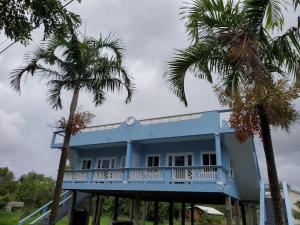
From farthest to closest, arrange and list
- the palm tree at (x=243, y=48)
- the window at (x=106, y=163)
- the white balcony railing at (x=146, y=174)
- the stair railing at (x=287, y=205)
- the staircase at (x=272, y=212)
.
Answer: the window at (x=106, y=163) < the white balcony railing at (x=146, y=174) < the staircase at (x=272, y=212) < the stair railing at (x=287, y=205) < the palm tree at (x=243, y=48)

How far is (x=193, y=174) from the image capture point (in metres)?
13.3

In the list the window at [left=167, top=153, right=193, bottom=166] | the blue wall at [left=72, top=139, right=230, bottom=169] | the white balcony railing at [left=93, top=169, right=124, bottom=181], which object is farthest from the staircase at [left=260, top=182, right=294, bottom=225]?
the white balcony railing at [left=93, top=169, right=124, bottom=181]

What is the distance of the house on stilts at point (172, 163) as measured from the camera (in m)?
13.4

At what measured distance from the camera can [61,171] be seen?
986cm

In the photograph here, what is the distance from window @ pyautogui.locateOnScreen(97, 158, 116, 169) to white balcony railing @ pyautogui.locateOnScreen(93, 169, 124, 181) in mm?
2831

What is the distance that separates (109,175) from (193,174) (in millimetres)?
4944

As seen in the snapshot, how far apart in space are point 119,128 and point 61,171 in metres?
7.75

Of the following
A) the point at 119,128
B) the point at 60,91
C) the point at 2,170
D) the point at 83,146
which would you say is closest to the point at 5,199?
the point at 2,170

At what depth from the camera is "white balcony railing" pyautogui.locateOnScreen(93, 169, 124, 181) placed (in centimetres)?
1537

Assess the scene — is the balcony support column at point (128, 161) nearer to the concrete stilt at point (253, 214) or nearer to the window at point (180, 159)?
the window at point (180, 159)

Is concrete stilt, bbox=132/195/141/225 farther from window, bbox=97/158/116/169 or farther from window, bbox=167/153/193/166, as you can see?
window, bbox=97/158/116/169

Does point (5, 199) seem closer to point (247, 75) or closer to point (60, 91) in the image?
point (60, 91)

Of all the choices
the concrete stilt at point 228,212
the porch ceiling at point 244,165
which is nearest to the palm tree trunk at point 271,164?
the concrete stilt at point 228,212

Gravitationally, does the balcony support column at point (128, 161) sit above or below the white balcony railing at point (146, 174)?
above
